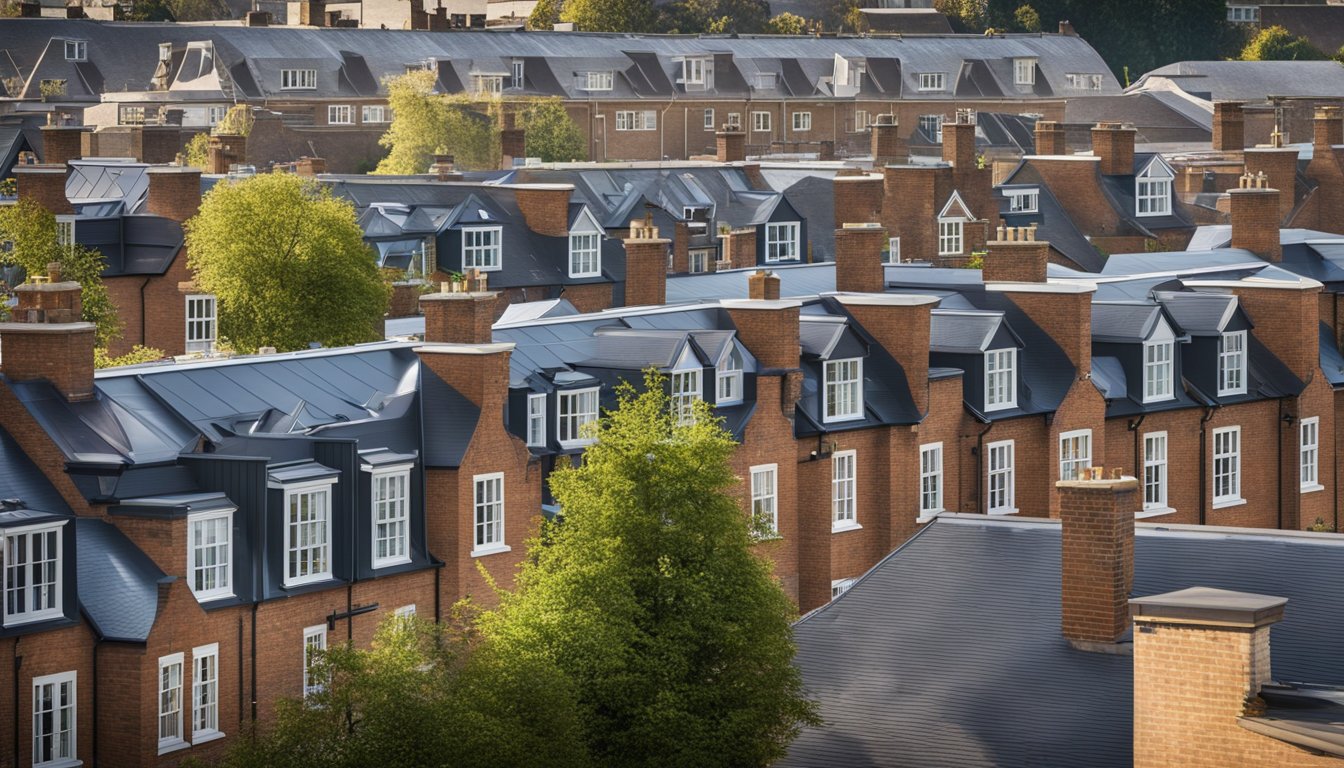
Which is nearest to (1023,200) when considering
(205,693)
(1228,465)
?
(1228,465)

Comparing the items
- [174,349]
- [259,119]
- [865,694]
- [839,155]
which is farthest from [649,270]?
[839,155]

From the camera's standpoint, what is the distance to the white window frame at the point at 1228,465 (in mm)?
57375

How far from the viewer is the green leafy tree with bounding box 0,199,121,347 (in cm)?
6097

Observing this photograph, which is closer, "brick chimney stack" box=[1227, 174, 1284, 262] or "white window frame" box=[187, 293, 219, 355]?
"white window frame" box=[187, 293, 219, 355]

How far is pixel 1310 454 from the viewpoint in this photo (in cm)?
5969

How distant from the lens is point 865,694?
31750 mm

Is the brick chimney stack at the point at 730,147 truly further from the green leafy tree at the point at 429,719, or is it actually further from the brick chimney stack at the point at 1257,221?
the green leafy tree at the point at 429,719

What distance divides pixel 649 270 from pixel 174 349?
45.1 feet

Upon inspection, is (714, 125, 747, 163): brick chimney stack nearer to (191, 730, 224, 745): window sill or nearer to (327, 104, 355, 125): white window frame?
(327, 104, 355, 125): white window frame

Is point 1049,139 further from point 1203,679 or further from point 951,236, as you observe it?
point 1203,679

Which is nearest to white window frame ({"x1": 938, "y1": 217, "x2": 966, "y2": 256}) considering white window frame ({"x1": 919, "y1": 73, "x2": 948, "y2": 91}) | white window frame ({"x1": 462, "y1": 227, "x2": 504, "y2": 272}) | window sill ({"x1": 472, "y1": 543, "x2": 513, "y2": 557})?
white window frame ({"x1": 462, "y1": 227, "x2": 504, "y2": 272})

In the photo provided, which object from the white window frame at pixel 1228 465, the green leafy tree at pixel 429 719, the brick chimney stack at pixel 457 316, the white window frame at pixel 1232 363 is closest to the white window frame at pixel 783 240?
the white window frame at pixel 1232 363

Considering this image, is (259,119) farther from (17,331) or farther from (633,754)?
(633,754)

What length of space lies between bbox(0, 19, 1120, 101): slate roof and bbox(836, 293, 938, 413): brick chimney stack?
66928mm
